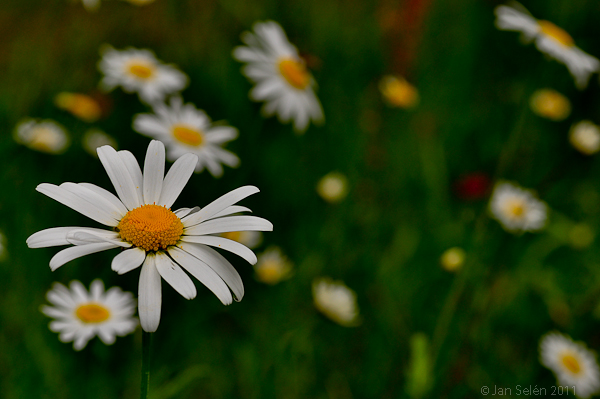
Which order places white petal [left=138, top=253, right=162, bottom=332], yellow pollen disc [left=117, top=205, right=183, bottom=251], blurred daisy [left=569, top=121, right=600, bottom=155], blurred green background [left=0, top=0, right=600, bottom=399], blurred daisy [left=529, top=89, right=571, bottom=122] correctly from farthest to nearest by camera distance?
blurred daisy [left=529, top=89, right=571, bottom=122] → blurred daisy [left=569, top=121, right=600, bottom=155] → blurred green background [left=0, top=0, right=600, bottom=399] → yellow pollen disc [left=117, top=205, right=183, bottom=251] → white petal [left=138, top=253, right=162, bottom=332]

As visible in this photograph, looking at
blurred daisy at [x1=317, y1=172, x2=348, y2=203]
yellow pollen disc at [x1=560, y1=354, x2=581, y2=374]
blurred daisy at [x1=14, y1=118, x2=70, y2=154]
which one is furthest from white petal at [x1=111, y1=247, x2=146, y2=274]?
yellow pollen disc at [x1=560, y1=354, x2=581, y2=374]

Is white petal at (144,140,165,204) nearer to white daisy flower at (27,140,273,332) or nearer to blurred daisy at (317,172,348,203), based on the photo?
white daisy flower at (27,140,273,332)

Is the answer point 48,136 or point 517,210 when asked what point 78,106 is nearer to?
point 48,136

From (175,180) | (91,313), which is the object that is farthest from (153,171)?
(91,313)

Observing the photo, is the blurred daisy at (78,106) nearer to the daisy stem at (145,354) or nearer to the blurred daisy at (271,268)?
the blurred daisy at (271,268)

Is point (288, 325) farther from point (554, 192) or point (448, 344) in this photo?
point (554, 192)

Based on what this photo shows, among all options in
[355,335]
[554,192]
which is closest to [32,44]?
[355,335]
